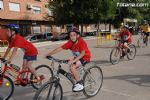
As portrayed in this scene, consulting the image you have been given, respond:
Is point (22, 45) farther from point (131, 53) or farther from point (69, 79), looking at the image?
point (131, 53)

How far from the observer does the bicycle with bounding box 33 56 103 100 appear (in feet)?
16.7

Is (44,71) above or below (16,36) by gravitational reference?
below

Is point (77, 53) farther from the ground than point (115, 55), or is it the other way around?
point (77, 53)

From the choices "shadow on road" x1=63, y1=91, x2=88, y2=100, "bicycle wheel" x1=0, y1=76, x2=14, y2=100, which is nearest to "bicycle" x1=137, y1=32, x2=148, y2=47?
"shadow on road" x1=63, y1=91, x2=88, y2=100

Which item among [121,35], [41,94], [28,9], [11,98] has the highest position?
[28,9]

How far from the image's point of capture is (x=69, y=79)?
19.8 ft

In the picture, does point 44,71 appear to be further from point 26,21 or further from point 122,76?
point 26,21

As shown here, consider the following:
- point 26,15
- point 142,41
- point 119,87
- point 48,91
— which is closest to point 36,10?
point 26,15

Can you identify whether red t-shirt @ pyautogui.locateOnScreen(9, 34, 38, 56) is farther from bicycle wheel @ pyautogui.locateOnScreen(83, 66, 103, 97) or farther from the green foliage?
the green foliage

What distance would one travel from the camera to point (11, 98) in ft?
21.3

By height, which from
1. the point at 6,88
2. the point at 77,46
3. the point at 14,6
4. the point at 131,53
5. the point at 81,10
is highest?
the point at 14,6

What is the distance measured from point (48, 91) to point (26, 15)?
40531 mm

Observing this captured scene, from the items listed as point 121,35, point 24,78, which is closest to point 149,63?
point 121,35

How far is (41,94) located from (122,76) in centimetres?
413
